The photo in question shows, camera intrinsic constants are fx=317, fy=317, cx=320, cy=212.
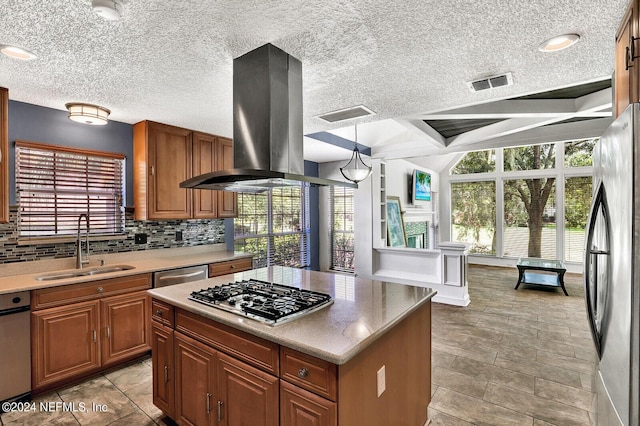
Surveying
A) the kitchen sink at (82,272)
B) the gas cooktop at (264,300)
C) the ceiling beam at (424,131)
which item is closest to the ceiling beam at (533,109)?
the ceiling beam at (424,131)

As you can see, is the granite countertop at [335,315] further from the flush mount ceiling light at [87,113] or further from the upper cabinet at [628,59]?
the flush mount ceiling light at [87,113]

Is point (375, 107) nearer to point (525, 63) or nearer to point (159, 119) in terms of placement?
point (525, 63)

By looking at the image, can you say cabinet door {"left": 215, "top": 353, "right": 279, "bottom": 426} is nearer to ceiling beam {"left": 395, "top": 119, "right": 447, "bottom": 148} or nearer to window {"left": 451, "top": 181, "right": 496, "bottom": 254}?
ceiling beam {"left": 395, "top": 119, "right": 447, "bottom": 148}

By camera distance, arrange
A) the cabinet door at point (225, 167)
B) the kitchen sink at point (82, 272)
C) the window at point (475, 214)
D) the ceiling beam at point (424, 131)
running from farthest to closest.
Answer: the window at point (475, 214) < the cabinet door at point (225, 167) < the ceiling beam at point (424, 131) < the kitchen sink at point (82, 272)

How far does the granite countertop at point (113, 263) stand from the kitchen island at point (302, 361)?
98cm

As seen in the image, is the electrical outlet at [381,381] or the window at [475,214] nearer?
the electrical outlet at [381,381]

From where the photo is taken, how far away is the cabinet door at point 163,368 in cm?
207

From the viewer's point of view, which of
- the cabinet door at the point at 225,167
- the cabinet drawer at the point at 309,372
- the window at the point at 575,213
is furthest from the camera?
the window at the point at 575,213

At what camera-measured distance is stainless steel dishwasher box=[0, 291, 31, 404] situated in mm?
2305

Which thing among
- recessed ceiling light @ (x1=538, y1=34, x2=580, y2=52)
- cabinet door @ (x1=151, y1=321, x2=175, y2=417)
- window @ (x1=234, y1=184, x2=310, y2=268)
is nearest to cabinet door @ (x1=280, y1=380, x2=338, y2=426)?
cabinet door @ (x1=151, y1=321, x2=175, y2=417)

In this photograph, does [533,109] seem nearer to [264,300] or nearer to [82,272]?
[264,300]

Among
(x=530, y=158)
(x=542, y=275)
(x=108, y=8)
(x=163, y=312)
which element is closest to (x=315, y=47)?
(x=108, y=8)

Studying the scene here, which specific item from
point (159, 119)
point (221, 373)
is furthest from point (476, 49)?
point (159, 119)

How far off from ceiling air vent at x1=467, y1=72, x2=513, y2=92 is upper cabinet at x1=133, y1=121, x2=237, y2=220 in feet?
9.92
